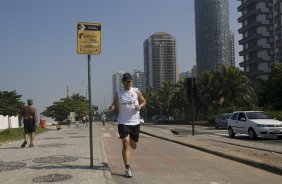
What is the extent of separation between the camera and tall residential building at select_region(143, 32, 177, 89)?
499 feet

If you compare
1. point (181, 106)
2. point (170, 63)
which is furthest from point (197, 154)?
point (170, 63)

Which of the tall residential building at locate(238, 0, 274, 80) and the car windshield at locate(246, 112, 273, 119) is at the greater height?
the tall residential building at locate(238, 0, 274, 80)

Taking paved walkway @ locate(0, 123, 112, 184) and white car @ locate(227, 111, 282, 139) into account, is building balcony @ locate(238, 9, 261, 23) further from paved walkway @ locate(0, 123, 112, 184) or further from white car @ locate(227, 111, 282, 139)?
paved walkway @ locate(0, 123, 112, 184)

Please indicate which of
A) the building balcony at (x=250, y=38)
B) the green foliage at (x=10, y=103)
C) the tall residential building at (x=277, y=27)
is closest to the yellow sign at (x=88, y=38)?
the green foliage at (x=10, y=103)

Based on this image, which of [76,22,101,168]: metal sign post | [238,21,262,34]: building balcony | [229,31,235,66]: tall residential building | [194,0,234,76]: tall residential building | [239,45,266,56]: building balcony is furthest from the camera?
[229,31,235,66]: tall residential building

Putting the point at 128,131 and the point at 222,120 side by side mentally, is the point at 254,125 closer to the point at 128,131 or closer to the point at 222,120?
the point at 128,131

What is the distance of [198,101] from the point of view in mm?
71625

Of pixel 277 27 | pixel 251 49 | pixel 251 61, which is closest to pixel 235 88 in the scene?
pixel 277 27

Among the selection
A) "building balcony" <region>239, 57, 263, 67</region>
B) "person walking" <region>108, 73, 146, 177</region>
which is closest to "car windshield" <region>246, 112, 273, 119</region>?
"person walking" <region>108, 73, 146, 177</region>

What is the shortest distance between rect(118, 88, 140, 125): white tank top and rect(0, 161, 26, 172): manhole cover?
2.65 metres

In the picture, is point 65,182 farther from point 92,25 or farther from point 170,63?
point 170,63

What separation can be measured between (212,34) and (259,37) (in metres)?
55.3

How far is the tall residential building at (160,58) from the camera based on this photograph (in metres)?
152

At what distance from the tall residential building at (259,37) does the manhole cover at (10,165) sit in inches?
3814
